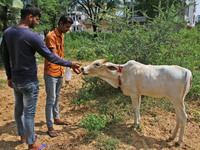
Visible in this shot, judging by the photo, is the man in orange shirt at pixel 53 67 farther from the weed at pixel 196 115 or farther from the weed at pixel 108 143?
the weed at pixel 196 115

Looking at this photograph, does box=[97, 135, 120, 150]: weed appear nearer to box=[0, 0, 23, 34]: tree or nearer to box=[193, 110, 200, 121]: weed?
box=[193, 110, 200, 121]: weed

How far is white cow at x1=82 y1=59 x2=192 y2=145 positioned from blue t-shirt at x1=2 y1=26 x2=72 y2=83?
1130 mm

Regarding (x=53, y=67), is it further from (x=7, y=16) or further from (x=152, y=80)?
(x=7, y=16)

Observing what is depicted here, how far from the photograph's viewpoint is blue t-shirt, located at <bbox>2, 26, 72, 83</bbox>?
2336mm

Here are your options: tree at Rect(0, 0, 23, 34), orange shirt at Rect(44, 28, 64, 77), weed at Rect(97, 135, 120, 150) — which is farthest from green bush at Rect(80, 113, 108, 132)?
tree at Rect(0, 0, 23, 34)

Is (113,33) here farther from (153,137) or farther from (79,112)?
(153,137)

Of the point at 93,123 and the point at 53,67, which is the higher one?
the point at 53,67

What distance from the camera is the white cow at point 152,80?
114 inches

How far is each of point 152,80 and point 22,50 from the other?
7.33 ft

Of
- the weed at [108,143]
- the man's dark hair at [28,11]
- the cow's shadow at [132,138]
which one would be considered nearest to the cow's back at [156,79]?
the cow's shadow at [132,138]

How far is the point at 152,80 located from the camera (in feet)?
10.2

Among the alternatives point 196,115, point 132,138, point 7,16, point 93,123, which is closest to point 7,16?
point 7,16

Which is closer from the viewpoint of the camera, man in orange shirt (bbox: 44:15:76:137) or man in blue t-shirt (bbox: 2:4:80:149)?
man in blue t-shirt (bbox: 2:4:80:149)

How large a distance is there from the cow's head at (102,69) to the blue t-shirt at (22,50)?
98 centimetres
